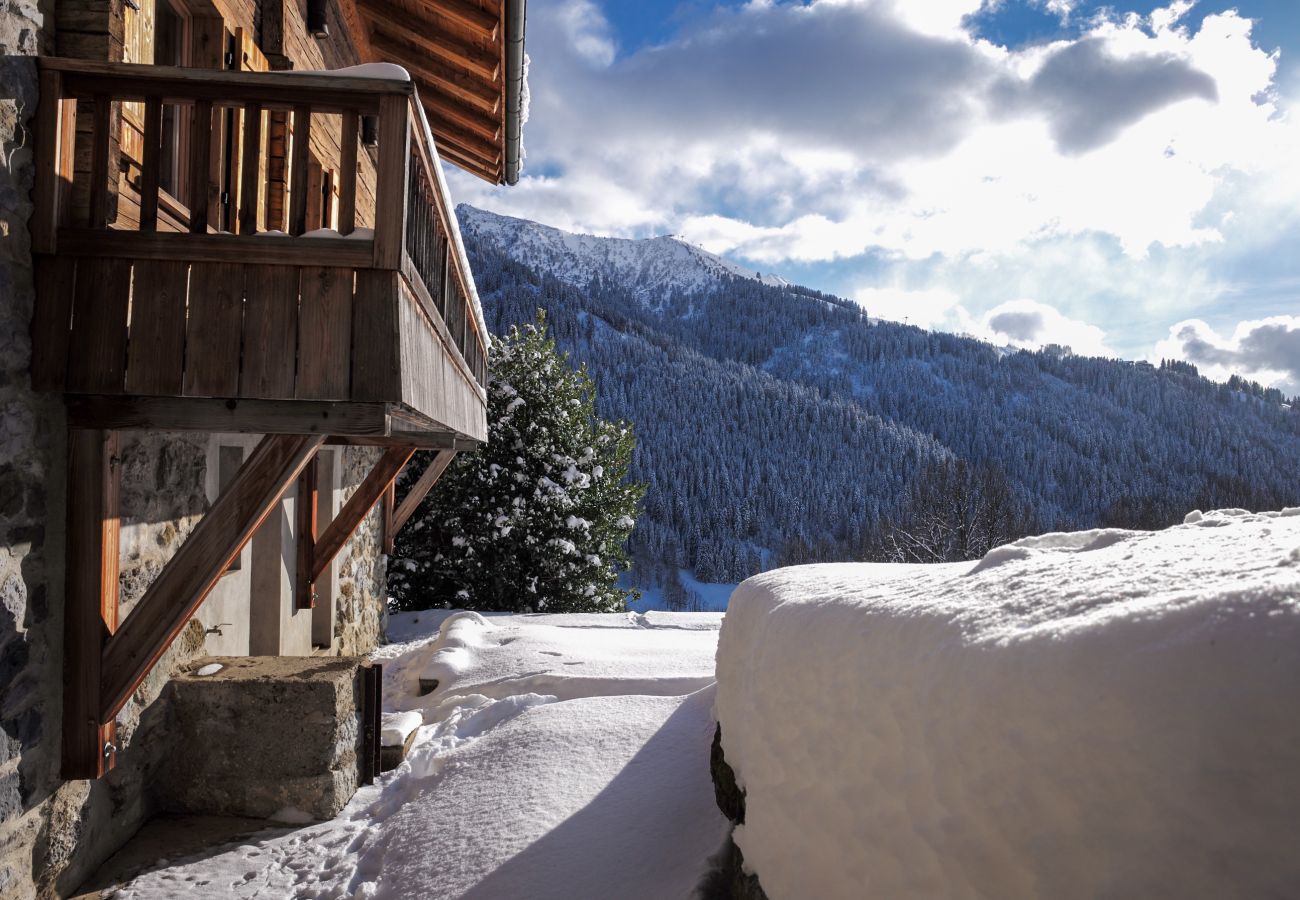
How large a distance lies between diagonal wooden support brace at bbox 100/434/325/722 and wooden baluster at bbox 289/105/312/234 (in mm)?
868

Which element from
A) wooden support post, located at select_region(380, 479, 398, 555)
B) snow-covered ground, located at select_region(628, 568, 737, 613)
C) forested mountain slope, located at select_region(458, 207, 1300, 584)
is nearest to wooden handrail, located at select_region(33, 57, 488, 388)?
wooden support post, located at select_region(380, 479, 398, 555)

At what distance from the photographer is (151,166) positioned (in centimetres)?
305

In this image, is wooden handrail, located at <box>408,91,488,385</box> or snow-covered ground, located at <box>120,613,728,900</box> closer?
wooden handrail, located at <box>408,91,488,385</box>

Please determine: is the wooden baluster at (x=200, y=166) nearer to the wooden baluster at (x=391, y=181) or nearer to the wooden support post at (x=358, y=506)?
the wooden baluster at (x=391, y=181)

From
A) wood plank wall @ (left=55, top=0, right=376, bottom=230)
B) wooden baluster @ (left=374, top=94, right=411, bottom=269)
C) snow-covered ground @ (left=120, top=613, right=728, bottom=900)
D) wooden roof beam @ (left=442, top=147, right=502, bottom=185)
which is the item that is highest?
wooden roof beam @ (left=442, top=147, right=502, bottom=185)

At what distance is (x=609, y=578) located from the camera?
14977mm

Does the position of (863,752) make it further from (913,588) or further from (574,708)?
(574,708)

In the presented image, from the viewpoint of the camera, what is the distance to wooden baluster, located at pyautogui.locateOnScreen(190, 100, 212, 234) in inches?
118

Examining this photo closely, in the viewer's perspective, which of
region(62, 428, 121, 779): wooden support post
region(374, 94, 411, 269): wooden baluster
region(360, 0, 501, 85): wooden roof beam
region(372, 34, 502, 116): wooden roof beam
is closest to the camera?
region(374, 94, 411, 269): wooden baluster

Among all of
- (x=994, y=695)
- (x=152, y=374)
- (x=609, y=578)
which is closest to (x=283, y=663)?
(x=152, y=374)

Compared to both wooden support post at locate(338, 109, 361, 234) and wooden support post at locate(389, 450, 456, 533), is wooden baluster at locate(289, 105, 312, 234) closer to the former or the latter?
wooden support post at locate(338, 109, 361, 234)

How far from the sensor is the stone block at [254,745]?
4.32 meters

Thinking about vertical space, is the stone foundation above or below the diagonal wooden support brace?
below

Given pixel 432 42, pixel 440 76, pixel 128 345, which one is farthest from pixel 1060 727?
pixel 440 76
